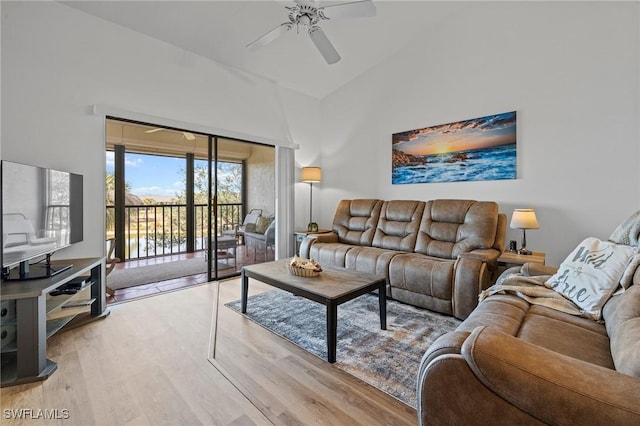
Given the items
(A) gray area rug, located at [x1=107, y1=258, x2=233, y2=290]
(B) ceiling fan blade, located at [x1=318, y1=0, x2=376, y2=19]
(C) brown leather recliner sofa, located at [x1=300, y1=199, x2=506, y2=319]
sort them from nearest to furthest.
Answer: (B) ceiling fan blade, located at [x1=318, y1=0, x2=376, y2=19] → (C) brown leather recliner sofa, located at [x1=300, y1=199, x2=506, y2=319] → (A) gray area rug, located at [x1=107, y1=258, x2=233, y2=290]

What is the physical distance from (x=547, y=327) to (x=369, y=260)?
178cm

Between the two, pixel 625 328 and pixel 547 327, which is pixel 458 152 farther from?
pixel 625 328

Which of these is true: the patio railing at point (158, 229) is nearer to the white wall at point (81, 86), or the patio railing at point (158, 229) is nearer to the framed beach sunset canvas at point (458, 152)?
the white wall at point (81, 86)

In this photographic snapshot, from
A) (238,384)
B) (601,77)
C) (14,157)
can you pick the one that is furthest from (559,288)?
(14,157)

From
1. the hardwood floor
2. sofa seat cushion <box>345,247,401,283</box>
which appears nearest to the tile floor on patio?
the hardwood floor

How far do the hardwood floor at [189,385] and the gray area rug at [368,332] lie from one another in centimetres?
10

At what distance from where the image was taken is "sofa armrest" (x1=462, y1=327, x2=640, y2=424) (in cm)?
70

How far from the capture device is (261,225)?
447 cm

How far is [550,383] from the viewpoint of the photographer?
77 centimetres

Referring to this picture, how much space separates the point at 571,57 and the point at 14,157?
5.05 metres

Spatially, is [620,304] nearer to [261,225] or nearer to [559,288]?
[559,288]

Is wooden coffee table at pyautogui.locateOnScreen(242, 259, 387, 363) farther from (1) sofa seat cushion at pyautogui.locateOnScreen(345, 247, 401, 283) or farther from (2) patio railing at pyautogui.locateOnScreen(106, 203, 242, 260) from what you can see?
(2) patio railing at pyautogui.locateOnScreen(106, 203, 242, 260)

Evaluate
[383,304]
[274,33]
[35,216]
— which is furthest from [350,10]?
[35,216]

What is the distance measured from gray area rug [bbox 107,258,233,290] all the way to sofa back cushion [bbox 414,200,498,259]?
8.88 feet
